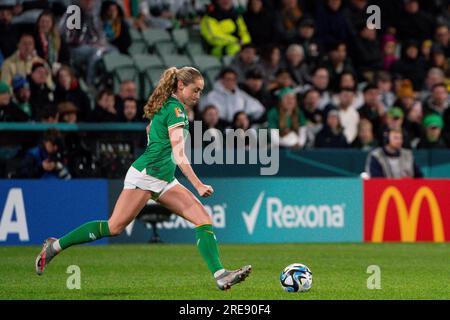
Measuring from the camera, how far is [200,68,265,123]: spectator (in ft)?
61.2

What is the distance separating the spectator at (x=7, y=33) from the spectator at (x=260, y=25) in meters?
4.35

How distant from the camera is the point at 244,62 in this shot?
20016mm

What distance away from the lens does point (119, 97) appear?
59.1ft

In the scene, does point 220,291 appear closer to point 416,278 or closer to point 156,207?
point 416,278

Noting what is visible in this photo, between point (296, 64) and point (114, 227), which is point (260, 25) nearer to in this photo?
point (296, 64)

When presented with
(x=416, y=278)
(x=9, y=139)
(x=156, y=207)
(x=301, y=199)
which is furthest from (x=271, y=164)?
(x=416, y=278)

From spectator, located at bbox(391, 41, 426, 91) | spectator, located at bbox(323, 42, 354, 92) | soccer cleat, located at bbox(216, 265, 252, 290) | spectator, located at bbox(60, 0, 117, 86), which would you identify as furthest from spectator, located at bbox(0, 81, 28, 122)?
spectator, located at bbox(391, 41, 426, 91)

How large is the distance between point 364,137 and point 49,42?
4.91 metres

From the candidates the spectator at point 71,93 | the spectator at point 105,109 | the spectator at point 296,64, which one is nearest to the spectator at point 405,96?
the spectator at point 296,64

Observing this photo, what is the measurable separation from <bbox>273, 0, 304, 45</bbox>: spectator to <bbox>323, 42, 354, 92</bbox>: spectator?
0.82 m

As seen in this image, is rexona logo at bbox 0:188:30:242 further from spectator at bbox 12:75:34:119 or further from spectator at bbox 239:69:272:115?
spectator at bbox 239:69:272:115

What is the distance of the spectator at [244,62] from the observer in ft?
65.3

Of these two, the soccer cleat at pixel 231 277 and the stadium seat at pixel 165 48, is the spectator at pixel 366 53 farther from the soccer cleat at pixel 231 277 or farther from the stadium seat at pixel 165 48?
the soccer cleat at pixel 231 277

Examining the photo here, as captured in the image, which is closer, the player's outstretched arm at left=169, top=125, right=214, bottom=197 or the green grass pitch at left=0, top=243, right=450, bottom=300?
the player's outstretched arm at left=169, top=125, right=214, bottom=197
